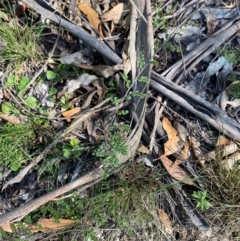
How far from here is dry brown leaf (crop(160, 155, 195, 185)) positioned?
2264 millimetres

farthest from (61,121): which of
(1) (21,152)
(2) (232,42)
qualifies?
(2) (232,42)

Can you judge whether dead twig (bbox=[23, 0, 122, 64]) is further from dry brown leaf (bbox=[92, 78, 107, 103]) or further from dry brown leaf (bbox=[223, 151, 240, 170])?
dry brown leaf (bbox=[223, 151, 240, 170])

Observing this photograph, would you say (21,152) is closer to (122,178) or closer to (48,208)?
(48,208)

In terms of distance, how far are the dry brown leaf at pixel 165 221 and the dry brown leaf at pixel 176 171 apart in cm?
19

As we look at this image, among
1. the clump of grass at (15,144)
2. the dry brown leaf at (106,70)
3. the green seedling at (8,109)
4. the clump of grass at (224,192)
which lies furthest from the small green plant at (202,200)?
the green seedling at (8,109)

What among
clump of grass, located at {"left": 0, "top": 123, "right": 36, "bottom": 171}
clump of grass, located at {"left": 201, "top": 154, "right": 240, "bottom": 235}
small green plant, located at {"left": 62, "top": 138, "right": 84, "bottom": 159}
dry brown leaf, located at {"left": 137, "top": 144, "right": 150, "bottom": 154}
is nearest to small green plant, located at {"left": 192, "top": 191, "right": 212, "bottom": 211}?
clump of grass, located at {"left": 201, "top": 154, "right": 240, "bottom": 235}

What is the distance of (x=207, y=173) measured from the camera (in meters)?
2.25

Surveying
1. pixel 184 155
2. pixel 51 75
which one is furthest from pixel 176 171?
pixel 51 75

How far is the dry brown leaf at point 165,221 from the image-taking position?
7.56 feet

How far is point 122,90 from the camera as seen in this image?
229 centimetres

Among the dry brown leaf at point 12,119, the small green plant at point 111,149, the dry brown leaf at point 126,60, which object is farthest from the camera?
the dry brown leaf at point 12,119

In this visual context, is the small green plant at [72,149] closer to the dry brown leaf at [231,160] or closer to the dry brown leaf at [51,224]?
the dry brown leaf at [51,224]

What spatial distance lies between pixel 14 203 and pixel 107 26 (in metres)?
0.98

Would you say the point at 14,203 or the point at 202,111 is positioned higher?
the point at 202,111
